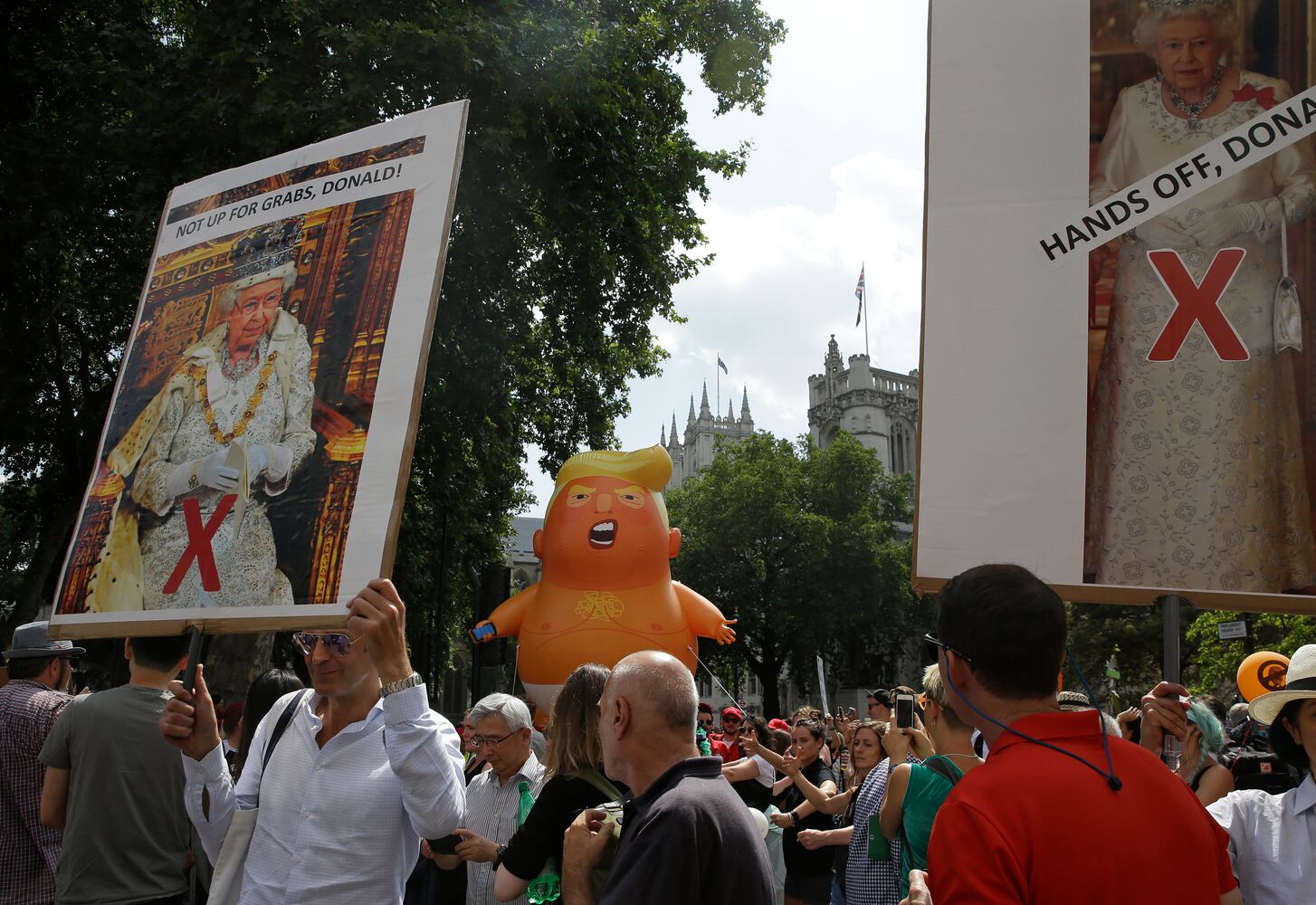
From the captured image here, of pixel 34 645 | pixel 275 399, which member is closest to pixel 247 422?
pixel 275 399

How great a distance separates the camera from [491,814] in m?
4.65

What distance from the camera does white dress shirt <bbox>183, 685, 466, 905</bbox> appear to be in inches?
123

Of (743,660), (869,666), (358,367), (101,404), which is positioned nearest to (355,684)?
(358,367)

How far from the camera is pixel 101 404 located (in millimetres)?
15781

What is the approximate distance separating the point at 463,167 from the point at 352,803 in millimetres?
11030

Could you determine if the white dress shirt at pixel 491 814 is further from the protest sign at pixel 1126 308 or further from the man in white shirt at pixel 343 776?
the protest sign at pixel 1126 308

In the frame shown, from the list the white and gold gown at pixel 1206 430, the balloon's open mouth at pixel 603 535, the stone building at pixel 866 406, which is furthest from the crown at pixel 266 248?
the stone building at pixel 866 406

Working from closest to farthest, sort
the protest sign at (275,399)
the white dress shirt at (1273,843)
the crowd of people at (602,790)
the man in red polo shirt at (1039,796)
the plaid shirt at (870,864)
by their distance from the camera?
the man in red polo shirt at (1039,796) < the crowd of people at (602,790) < the white dress shirt at (1273,843) < the protest sign at (275,399) < the plaid shirt at (870,864)

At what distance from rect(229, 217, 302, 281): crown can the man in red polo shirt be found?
2.73 metres

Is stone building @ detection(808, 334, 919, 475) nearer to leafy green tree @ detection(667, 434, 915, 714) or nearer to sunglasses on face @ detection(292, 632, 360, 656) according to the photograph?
leafy green tree @ detection(667, 434, 915, 714)

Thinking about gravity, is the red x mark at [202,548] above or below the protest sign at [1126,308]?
below

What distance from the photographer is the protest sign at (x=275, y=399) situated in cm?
334

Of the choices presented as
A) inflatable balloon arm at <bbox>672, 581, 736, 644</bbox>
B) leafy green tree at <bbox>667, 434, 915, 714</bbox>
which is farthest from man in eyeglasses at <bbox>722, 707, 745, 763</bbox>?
leafy green tree at <bbox>667, 434, 915, 714</bbox>

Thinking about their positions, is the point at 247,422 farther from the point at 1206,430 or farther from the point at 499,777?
the point at 1206,430
